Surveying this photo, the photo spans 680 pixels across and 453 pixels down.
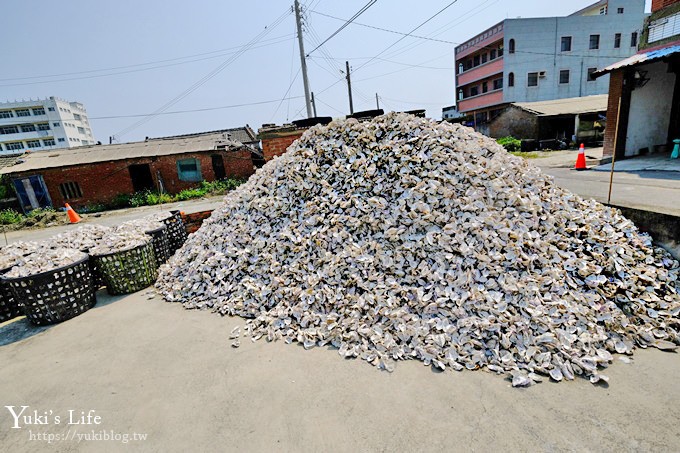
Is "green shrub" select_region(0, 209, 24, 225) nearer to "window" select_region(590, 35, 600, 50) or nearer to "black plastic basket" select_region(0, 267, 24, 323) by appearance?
"black plastic basket" select_region(0, 267, 24, 323)

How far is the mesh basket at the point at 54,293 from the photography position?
12.5 feet

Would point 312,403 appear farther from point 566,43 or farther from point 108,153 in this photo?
point 566,43

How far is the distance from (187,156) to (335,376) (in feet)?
57.1

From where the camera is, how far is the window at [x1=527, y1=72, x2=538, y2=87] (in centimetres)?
2562

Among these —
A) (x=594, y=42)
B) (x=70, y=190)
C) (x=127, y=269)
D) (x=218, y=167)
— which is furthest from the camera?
(x=594, y=42)

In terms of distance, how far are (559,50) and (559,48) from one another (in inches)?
5.7

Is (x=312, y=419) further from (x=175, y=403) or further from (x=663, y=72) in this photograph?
(x=663, y=72)

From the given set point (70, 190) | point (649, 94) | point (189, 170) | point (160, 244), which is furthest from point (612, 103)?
point (70, 190)

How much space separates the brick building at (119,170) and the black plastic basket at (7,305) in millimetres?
12528

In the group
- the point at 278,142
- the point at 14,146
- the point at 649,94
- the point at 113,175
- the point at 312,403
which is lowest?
the point at 312,403

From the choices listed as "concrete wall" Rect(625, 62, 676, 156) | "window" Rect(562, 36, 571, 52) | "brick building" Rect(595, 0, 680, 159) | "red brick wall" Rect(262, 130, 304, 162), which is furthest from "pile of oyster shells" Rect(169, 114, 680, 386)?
"window" Rect(562, 36, 571, 52)

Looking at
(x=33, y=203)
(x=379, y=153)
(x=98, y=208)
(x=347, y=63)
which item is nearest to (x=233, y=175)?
(x=98, y=208)

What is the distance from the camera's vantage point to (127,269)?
15.4 feet

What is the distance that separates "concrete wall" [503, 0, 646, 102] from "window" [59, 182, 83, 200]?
29.8m
